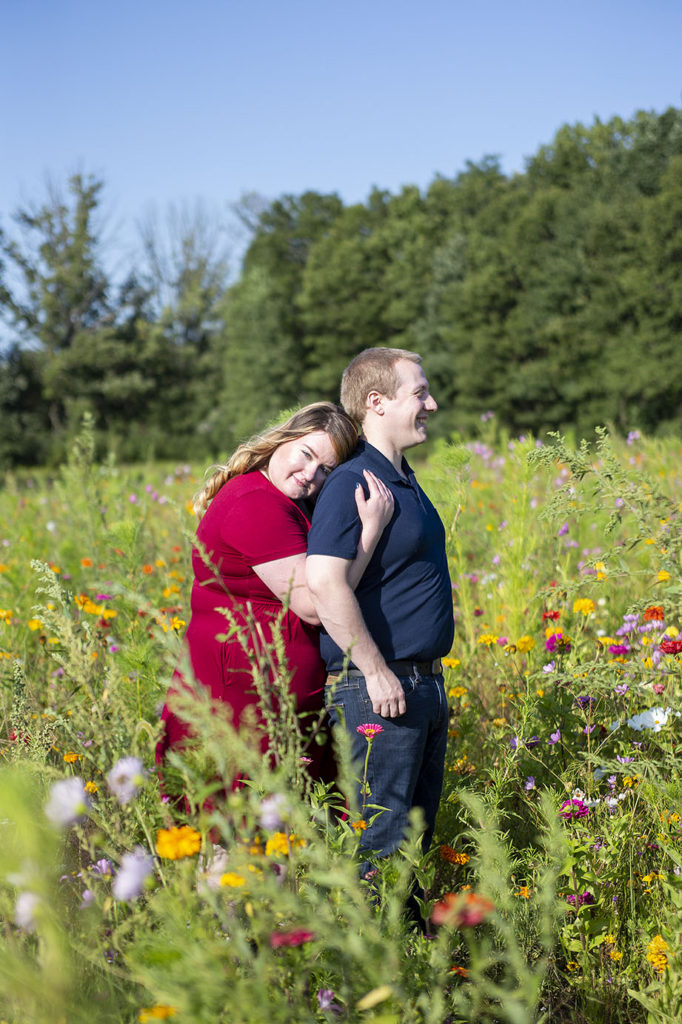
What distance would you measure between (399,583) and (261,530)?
41 centimetres

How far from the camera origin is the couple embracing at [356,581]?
2.10 metres

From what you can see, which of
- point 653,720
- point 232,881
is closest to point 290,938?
point 232,881

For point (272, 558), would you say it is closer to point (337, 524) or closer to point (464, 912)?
point (337, 524)

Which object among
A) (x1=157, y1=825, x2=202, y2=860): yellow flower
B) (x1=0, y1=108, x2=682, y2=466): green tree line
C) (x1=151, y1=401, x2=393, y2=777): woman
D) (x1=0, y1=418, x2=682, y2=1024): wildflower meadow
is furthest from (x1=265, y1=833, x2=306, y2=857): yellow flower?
(x1=0, y1=108, x2=682, y2=466): green tree line

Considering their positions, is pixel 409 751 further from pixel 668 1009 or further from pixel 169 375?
pixel 169 375

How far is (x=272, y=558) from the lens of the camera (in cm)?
222

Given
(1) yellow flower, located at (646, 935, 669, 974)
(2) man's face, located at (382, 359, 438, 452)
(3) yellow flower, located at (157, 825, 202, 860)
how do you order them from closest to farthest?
1. (3) yellow flower, located at (157, 825, 202, 860)
2. (1) yellow flower, located at (646, 935, 669, 974)
3. (2) man's face, located at (382, 359, 438, 452)

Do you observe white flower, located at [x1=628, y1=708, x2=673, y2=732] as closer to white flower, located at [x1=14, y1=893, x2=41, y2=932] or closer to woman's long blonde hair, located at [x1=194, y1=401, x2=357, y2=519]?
woman's long blonde hair, located at [x1=194, y1=401, x2=357, y2=519]

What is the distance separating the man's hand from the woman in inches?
8.5

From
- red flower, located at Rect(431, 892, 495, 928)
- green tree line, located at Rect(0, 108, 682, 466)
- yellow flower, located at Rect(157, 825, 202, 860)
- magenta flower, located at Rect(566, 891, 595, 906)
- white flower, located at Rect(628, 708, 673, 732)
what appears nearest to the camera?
red flower, located at Rect(431, 892, 495, 928)

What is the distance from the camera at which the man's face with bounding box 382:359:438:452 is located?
2.29 m

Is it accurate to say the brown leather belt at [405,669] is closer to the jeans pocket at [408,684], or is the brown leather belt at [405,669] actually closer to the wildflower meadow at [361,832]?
the jeans pocket at [408,684]

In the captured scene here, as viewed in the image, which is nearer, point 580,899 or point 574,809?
point 580,899

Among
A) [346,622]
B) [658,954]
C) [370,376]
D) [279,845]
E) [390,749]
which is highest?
[370,376]
